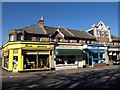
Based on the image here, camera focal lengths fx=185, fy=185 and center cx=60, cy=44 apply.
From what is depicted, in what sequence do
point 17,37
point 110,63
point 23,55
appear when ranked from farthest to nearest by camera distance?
point 110,63, point 17,37, point 23,55

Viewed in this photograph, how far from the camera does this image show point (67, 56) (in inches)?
1233

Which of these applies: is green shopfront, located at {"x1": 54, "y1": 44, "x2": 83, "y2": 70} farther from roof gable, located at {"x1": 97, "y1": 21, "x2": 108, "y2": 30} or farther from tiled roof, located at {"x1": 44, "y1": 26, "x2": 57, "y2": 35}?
roof gable, located at {"x1": 97, "y1": 21, "x2": 108, "y2": 30}

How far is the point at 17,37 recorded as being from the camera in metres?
29.9

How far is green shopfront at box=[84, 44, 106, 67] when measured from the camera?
34094 millimetres

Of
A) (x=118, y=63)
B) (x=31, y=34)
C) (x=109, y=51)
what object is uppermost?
(x=31, y=34)

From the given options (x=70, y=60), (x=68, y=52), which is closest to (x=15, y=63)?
(x=68, y=52)

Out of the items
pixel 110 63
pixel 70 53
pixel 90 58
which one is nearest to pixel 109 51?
pixel 110 63

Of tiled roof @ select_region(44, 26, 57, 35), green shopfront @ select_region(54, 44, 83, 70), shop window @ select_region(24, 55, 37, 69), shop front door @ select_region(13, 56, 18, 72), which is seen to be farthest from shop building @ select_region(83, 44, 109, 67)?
shop front door @ select_region(13, 56, 18, 72)

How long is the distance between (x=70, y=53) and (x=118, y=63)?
14832 millimetres

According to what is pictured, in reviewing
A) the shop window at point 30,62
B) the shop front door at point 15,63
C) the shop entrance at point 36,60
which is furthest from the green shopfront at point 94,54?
the shop front door at point 15,63

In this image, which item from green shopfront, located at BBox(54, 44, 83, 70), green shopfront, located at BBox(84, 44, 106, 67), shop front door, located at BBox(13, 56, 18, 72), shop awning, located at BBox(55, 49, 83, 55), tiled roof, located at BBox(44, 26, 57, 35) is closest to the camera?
shop front door, located at BBox(13, 56, 18, 72)

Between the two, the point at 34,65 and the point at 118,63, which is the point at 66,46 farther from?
the point at 118,63

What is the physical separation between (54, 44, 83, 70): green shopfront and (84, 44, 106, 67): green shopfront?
172 cm

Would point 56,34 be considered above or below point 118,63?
above
